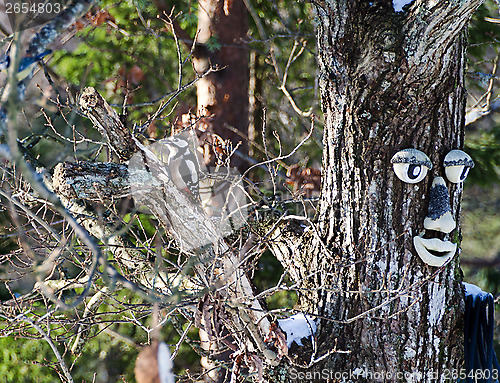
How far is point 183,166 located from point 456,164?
1535mm

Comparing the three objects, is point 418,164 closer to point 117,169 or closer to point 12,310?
point 117,169

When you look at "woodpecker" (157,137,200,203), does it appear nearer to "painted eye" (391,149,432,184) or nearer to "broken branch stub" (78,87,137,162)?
"broken branch stub" (78,87,137,162)

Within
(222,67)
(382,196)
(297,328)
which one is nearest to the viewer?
(382,196)

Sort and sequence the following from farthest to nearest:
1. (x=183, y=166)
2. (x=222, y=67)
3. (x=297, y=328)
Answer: (x=222, y=67)
(x=183, y=166)
(x=297, y=328)

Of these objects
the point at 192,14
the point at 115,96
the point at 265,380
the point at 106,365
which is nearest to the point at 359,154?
the point at 265,380

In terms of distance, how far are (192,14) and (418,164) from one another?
2.96 metres

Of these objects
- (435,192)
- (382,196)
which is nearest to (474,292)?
(435,192)

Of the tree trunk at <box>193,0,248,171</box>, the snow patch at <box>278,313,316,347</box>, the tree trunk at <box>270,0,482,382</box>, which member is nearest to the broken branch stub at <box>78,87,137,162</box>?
the tree trunk at <box>270,0,482,382</box>

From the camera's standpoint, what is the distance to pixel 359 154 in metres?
2.20

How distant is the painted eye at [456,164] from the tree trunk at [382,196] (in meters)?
0.04

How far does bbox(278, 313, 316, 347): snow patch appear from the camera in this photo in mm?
2295

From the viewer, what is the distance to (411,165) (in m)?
2.08

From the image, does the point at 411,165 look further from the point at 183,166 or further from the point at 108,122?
the point at 108,122

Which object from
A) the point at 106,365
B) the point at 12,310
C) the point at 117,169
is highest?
the point at 117,169
